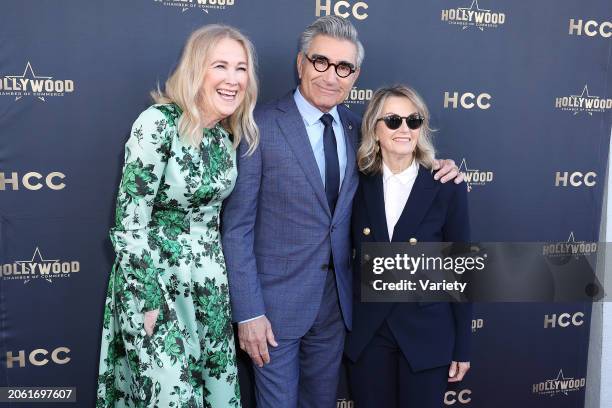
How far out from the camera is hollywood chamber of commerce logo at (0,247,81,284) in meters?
2.38

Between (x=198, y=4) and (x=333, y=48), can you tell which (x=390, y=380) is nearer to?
(x=333, y=48)

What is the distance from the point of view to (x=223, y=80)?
6.04 feet

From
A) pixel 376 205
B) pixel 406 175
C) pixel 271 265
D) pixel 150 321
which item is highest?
pixel 406 175

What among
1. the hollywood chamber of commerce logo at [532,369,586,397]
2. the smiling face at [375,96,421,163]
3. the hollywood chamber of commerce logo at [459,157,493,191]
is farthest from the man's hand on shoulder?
→ the hollywood chamber of commerce logo at [532,369,586,397]

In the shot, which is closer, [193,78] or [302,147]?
[193,78]

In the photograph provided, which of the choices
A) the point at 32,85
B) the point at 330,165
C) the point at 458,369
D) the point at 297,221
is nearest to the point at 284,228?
the point at 297,221

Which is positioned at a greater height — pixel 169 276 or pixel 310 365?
pixel 169 276

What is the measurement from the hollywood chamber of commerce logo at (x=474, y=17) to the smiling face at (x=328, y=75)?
882mm

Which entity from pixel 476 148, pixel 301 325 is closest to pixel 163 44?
pixel 301 325

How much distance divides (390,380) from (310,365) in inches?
14.4

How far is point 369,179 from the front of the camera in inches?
79.1

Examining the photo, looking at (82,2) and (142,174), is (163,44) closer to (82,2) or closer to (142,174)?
(82,2)

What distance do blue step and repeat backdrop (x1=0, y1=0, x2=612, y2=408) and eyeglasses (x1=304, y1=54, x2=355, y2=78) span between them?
1.75ft

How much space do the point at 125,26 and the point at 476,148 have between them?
1790 millimetres
